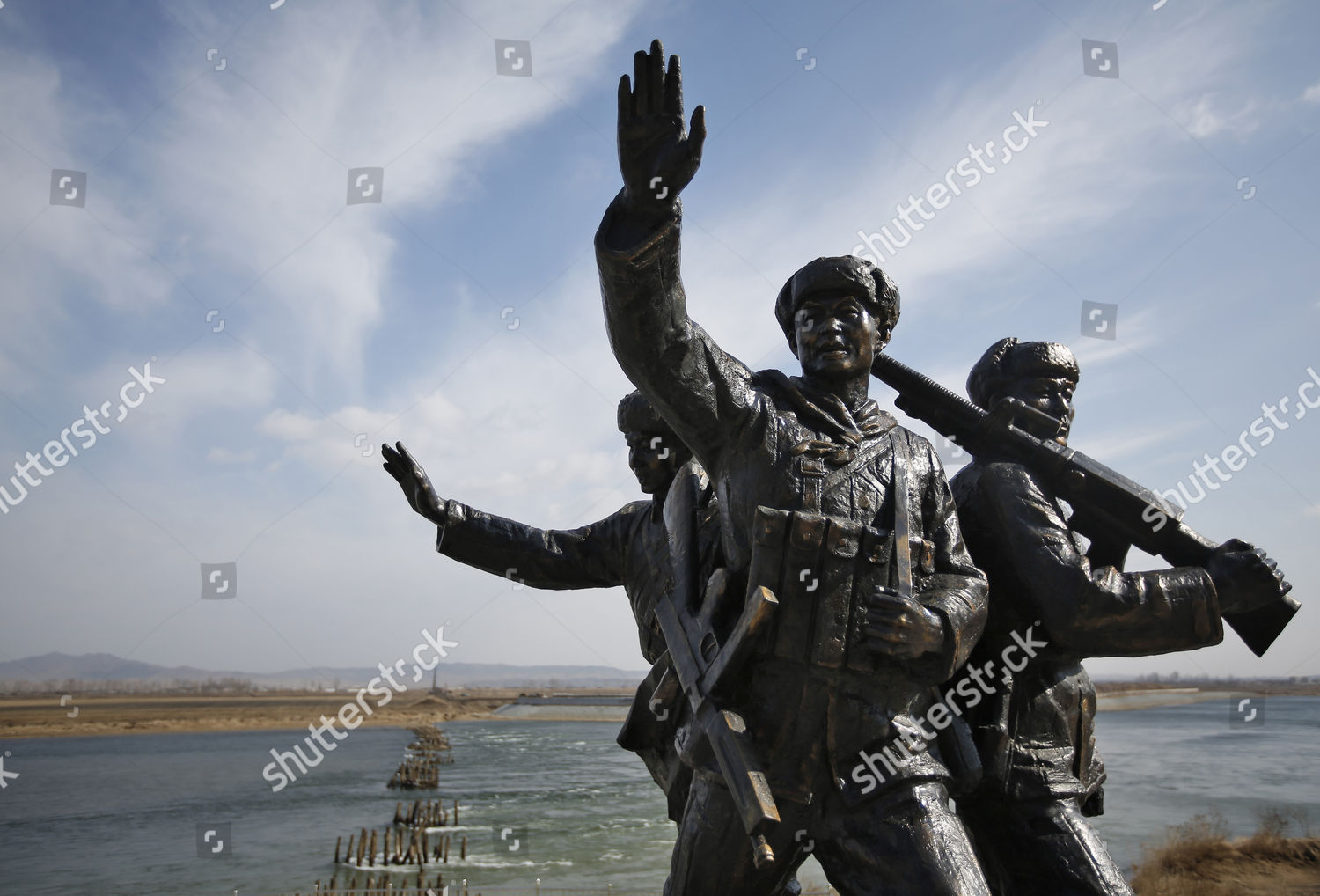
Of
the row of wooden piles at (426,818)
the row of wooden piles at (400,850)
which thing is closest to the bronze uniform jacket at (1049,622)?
the row of wooden piles at (400,850)

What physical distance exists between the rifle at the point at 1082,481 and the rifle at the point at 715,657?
1235 millimetres

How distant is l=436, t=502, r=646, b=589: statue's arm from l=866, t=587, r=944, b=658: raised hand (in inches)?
69.5

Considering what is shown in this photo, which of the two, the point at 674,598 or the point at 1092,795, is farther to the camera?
the point at 1092,795

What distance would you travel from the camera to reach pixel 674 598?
133 inches

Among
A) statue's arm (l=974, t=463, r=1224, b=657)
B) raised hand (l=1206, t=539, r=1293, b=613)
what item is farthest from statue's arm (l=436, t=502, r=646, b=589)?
raised hand (l=1206, t=539, r=1293, b=613)

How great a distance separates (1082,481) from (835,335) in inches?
54.7

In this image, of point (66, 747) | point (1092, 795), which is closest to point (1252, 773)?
point (1092, 795)

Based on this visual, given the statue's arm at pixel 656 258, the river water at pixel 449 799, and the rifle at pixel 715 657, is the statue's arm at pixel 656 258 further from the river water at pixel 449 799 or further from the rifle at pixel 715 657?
the river water at pixel 449 799

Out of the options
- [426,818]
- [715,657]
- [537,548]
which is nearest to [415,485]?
[537,548]

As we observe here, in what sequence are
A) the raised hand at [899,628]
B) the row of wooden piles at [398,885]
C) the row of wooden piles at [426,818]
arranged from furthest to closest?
the row of wooden piles at [426,818] < the row of wooden piles at [398,885] < the raised hand at [899,628]

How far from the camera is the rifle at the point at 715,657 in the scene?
2.59 m

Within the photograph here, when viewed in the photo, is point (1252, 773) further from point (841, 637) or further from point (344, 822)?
point (841, 637)

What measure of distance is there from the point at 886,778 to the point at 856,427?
3.73ft

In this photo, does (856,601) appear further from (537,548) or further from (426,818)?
(426,818)
